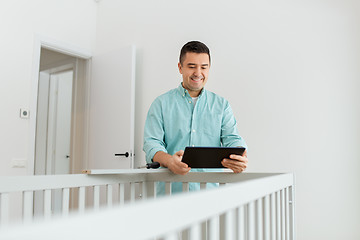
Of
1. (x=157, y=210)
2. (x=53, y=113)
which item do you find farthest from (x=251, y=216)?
(x=53, y=113)

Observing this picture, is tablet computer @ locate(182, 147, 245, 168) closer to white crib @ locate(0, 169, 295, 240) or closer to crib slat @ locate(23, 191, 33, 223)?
white crib @ locate(0, 169, 295, 240)

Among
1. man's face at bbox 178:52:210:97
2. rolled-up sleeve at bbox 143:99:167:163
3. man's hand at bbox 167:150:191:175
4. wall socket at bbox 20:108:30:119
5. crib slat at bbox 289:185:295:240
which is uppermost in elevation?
man's face at bbox 178:52:210:97

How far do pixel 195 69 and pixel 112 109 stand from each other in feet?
7.08

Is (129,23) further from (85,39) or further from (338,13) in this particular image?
(338,13)

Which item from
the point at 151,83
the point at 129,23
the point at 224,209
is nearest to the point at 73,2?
the point at 129,23

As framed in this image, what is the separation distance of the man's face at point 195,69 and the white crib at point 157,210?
0.43 metres

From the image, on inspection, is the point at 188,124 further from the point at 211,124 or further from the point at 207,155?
the point at 207,155

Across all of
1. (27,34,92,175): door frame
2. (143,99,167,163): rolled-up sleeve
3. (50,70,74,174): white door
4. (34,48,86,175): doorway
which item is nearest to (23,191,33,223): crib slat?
(143,99,167,163): rolled-up sleeve

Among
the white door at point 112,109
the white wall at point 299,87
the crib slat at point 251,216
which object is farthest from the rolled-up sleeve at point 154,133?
the white door at point 112,109

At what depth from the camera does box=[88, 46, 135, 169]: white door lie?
349cm

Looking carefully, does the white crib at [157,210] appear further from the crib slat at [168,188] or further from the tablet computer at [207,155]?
the tablet computer at [207,155]

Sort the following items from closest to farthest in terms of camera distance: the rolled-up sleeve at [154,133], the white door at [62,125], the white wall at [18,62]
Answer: the rolled-up sleeve at [154,133] < the white wall at [18,62] < the white door at [62,125]

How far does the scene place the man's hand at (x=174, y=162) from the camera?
1.53 metres

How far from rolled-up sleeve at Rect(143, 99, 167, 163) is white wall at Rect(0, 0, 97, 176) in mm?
2001
